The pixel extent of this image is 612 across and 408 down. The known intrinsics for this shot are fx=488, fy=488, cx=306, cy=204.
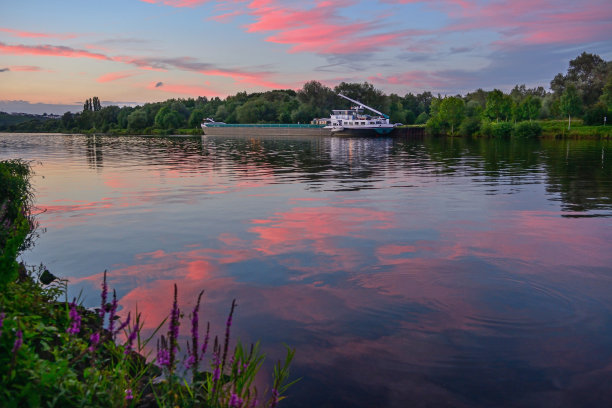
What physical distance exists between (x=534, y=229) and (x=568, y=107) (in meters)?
112

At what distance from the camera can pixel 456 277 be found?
1116 centimetres

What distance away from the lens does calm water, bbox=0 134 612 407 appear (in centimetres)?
690

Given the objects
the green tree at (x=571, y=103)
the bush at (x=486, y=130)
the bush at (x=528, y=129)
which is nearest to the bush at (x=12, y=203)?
the bush at (x=528, y=129)

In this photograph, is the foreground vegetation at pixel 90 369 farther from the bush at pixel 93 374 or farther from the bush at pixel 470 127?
the bush at pixel 470 127

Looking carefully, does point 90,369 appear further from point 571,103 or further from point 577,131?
point 571,103

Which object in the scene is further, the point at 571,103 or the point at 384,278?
the point at 571,103

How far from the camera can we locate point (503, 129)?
109 metres

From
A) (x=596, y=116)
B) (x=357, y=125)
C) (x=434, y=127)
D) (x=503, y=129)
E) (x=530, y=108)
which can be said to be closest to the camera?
(x=596, y=116)

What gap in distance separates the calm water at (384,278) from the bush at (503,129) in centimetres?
9140

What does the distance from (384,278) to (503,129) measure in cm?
10806

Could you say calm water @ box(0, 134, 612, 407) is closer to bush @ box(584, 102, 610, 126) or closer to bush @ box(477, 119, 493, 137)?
bush @ box(477, 119, 493, 137)

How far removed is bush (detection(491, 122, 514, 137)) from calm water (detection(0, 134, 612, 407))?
300ft

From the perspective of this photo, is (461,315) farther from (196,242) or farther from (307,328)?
(196,242)

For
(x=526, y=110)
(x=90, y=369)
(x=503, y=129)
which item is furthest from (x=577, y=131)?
(x=90, y=369)
